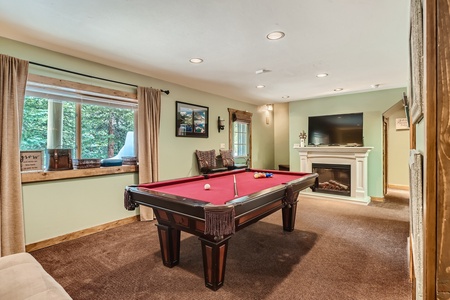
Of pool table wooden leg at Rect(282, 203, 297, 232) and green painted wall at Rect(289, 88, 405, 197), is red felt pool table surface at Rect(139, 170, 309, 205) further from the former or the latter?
green painted wall at Rect(289, 88, 405, 197)

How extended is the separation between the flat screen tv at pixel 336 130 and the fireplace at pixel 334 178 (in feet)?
1.84

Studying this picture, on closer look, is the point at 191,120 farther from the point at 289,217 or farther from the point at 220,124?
the point at 289,217

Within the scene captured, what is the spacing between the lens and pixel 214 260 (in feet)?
6.29

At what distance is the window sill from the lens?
2.76 meters

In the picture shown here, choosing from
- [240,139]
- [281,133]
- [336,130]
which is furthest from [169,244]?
[281,133]

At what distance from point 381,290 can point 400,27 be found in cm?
258

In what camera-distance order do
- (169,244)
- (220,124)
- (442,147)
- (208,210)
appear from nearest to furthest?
1. (442,147)
2. (208,210)
3. (169,244)
4. (220,124)

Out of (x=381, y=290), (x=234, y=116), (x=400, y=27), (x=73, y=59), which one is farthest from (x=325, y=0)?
(x=234, y=116)

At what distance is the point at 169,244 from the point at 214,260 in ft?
2.10

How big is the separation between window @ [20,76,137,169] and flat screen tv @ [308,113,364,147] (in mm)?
4293

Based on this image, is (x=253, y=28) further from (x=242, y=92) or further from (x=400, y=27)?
(x=242, y=92)

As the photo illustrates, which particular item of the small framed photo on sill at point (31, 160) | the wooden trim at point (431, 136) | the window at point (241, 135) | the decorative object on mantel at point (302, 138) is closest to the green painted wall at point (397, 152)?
the decorative object on mantel at point (302, 138)

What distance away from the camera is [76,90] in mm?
3186

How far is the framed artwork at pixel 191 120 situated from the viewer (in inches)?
179
